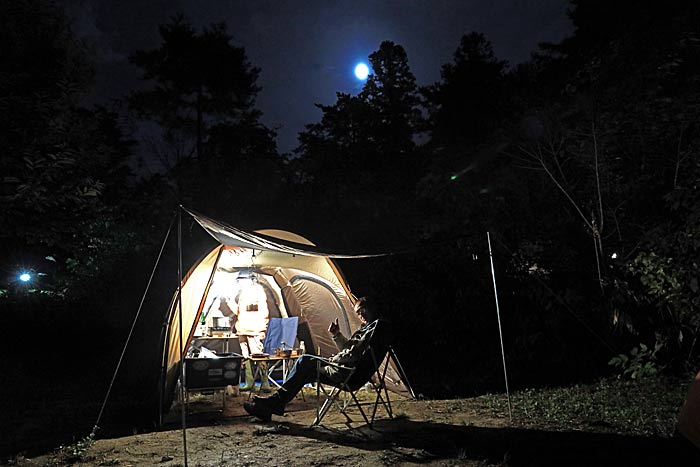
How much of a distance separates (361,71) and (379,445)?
12.0 meters

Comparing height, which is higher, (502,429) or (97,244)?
(97,244)

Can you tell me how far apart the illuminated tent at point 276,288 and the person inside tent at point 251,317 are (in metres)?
0.13

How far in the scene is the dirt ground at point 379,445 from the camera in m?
3.38

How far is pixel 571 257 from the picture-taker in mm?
7176

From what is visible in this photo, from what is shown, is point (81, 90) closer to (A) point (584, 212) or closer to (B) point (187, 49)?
(B) point (187, 49)

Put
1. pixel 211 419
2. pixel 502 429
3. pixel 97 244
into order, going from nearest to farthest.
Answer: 1. pixel 502 429
2. pixel 211 419
3. pixel 97 244

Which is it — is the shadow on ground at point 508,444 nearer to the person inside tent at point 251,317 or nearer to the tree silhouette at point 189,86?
the person inside tent at point 251,317

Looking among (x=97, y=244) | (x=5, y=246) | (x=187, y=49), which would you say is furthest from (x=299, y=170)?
(x=5, y=246)

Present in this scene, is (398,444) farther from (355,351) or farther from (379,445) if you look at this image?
(355,351)

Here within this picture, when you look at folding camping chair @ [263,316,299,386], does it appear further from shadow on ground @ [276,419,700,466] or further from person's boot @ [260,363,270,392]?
shadow on ground @ [276,419,700,466]

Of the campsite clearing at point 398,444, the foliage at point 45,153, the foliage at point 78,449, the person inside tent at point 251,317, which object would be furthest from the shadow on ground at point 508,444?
the foliage at point 45,153

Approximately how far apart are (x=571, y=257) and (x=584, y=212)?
599mm

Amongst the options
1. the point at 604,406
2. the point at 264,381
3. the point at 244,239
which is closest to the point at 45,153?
the point at 264,381

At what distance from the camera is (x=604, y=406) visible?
4.73m
